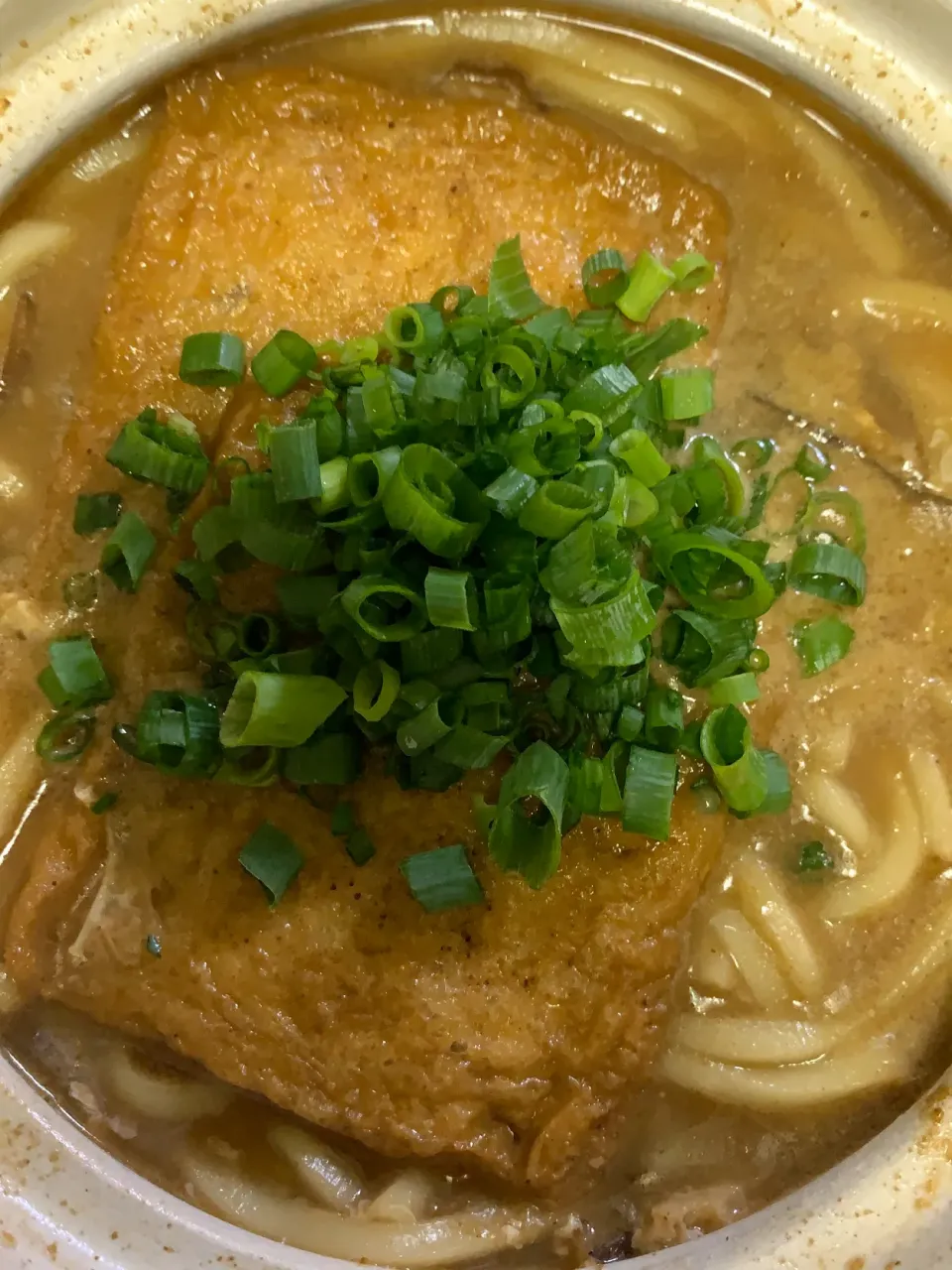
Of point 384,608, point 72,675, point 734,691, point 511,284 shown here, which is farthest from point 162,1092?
point 511,284

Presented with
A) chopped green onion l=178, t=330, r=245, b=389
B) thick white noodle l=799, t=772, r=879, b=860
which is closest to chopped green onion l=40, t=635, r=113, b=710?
chopped green onion l=178, t=330, r=245, b=389

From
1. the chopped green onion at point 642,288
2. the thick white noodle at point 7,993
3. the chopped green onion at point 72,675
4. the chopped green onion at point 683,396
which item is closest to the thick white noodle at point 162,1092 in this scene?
the thick white noodle at point 7,993

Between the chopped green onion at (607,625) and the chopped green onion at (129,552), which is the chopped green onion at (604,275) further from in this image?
the chopped green onion at (129,552)

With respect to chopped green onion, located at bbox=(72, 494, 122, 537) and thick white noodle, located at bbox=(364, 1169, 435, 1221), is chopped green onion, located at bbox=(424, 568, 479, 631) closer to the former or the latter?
chopped green onion, located at bbox=(72, 494, 122, 537)

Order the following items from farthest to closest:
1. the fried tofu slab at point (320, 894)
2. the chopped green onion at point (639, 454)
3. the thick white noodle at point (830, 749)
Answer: the thick white noodle at point (830, 749), the fried tofu slab at point (320, 894), the chopped green onion at point (639, 454)

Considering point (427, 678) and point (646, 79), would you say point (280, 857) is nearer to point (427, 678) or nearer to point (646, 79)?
point (427, 678)

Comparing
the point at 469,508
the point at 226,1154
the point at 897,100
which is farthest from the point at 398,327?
the point at 226,1154
